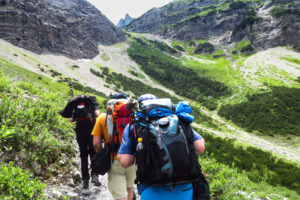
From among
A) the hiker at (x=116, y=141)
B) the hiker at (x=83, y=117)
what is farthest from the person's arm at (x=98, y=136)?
the hiker at (x=83, y=117)

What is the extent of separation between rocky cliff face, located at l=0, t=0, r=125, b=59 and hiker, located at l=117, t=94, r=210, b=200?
112150mm

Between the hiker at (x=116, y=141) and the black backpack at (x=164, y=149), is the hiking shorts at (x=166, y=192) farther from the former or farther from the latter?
the hiker at (x=116, y=141)

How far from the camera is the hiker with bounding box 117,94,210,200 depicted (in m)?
2.58

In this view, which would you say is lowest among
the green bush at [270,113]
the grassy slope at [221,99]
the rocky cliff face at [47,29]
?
the green bush at [270,113]

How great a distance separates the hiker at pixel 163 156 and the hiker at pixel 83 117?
9.85 feet

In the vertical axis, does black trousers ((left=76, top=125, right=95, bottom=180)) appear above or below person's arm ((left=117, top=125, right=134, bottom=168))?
below

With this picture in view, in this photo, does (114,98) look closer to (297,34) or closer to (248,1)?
(297,34)

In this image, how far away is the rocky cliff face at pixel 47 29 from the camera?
308 ft

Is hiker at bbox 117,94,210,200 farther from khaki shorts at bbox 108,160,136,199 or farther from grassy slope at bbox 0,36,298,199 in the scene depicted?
grassy slope at bbox 0,36,298,199

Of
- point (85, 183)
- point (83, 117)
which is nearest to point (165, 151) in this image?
point (83, 117)

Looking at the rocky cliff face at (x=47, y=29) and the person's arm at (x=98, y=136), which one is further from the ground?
the rocky cliff face at (x=47, y=29)

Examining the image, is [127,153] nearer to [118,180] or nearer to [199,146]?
[199,146]

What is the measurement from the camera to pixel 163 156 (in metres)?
2.56

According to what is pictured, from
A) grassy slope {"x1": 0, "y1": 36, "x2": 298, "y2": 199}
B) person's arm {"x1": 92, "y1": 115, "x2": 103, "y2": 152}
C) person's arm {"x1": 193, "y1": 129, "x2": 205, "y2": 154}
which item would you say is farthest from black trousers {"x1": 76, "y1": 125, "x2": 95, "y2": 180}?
grassy slope {"x1": 0, "y1": 36, "x2": 298, "y2": 199}
